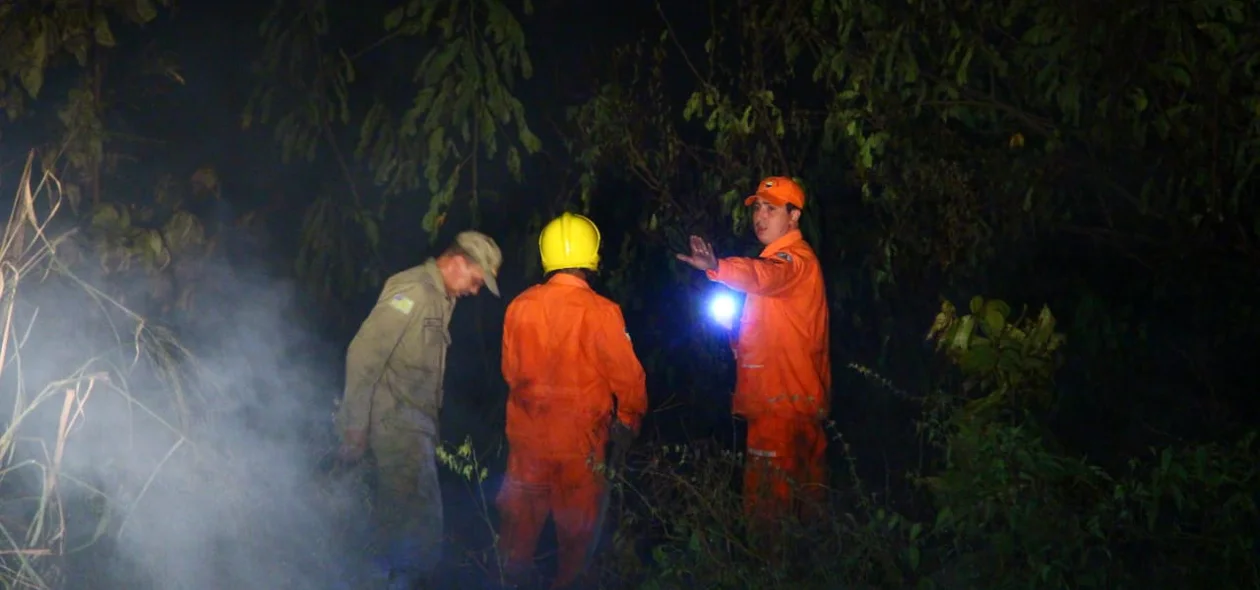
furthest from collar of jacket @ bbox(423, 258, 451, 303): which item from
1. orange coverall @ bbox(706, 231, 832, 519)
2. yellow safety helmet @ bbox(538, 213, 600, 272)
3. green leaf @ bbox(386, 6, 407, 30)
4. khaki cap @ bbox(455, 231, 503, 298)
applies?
orange coverall @ bbox(706, 231, 832, 519)

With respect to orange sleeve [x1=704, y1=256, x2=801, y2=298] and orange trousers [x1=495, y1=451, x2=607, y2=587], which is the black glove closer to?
orange trousers [x1=495, y1=451, x2=607, y2=587]

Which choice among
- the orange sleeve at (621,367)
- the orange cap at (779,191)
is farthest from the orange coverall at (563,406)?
the orange cap at (779,191)

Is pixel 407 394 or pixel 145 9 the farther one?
pixel 145 9

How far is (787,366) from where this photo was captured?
6.74m

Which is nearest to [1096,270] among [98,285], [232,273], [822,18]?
[822,18]

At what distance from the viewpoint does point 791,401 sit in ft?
22.0

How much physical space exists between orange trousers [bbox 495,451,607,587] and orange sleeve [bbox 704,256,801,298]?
0.96m

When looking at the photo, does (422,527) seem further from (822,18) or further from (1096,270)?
(1096,270)

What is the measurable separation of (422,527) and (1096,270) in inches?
157

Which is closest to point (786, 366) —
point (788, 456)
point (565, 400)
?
point (788, 456)

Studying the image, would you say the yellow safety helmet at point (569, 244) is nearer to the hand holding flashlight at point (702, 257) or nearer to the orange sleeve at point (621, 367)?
the orange sleeve at point (621, 367)

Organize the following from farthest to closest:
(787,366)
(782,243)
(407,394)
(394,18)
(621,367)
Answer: (394,18) → (782,243) → (787,366) → (407,394) → (621,367)

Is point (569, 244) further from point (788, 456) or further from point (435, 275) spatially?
point (788, 456)

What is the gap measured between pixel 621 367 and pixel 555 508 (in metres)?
0.67
